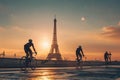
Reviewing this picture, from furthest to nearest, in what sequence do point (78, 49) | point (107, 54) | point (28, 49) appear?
point (107, 54), point (78, 49), point (28, 49)

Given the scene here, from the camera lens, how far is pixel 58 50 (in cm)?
11425

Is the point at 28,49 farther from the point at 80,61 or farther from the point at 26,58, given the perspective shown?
the point at 80,61

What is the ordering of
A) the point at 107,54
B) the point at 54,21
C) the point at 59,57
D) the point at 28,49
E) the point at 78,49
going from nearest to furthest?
the point at 28,49 → the point at 78,49 → the point at 107,54 → the point at 59,57 → the point at 54,21

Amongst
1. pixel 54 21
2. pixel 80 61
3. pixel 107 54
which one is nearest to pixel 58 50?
pixel 54 21

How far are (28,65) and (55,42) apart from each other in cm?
8948

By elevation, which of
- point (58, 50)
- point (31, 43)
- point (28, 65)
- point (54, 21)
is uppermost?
point (54, 21)

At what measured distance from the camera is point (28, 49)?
22422 mm

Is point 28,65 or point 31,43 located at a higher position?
point 31,43

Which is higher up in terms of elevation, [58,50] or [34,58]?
[58,50]

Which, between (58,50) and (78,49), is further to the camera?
(58,50)

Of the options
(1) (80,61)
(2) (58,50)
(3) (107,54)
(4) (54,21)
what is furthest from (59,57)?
(1) (80,61)

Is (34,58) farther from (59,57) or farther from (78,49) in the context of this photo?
(59,57)

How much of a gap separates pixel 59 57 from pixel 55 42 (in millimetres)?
6235

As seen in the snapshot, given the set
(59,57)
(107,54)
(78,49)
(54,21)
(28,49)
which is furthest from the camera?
(54,21)
